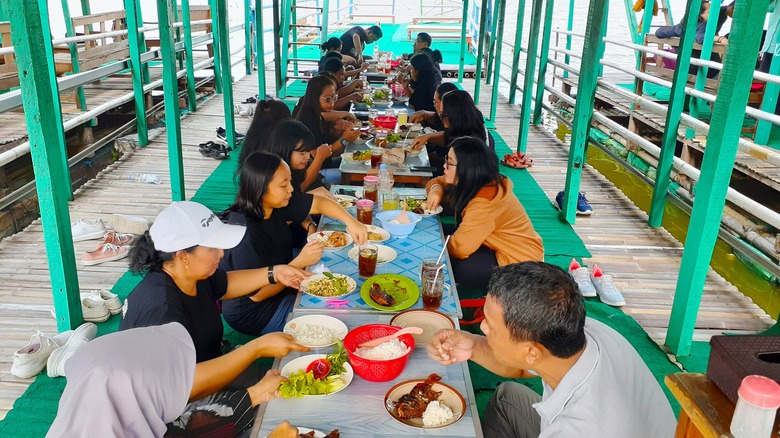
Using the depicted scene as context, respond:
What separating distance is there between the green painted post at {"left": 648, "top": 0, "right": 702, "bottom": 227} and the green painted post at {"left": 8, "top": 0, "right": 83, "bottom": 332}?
499cm

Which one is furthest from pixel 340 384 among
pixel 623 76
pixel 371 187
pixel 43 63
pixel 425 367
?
pixel 623 76

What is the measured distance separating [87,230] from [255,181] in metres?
2.73

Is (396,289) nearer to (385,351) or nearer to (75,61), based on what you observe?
(385,351)

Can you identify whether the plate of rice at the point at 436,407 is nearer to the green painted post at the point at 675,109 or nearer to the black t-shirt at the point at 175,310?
the black t-shirt at the point at 175,310

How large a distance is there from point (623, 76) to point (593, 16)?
10.5 meters

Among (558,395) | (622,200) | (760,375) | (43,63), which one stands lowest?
(622,200)

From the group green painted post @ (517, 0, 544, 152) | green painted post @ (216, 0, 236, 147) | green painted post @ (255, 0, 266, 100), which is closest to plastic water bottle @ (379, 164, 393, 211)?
green painted post @ (517, 0, 544, 152)

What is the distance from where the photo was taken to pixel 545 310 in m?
1.77

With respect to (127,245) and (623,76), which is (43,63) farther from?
(623,76)

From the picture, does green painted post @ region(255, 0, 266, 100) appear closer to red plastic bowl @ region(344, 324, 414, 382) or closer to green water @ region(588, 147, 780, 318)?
green water @ region(588, 147, 780, 318)

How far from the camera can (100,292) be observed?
408 centimetres

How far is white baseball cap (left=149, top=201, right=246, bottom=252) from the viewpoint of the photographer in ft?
7.37

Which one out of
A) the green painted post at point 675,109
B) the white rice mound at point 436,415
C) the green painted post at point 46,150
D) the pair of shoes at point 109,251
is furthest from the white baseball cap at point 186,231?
the green painted post at point 675,109

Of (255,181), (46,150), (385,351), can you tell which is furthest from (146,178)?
(385,351)
